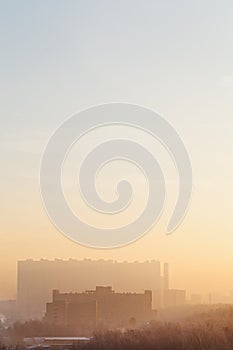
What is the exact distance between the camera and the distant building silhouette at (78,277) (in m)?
59.8

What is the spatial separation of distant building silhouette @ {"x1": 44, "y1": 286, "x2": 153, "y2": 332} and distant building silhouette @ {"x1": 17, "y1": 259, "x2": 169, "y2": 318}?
13.4 m

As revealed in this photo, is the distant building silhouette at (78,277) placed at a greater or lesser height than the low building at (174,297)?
greater

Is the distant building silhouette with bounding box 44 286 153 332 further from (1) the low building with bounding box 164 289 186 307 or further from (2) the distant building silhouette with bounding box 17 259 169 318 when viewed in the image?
(1) the low building with bounding box 164 289 186 307

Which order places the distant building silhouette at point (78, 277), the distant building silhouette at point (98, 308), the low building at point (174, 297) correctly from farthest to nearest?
the low building at point (174, 297)
the distant building silhouette at point (78, 277)
the distant building silhouette at point (98, 308)

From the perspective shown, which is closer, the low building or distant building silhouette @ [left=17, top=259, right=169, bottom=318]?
distant building silhouette @ [left=17, top=259, right=169, bottom=318]

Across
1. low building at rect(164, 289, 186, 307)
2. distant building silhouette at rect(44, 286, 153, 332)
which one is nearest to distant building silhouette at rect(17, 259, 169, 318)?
low building at rect(164, 289, 186, 307)

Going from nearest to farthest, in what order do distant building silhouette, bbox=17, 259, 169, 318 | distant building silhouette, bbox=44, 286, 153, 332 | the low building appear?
distant building silhouette, bbox=44, 286, 153, 332
distant building silhouette, bbox=17, 259, 169, 318
the low building

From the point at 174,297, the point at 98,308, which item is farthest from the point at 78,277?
the point at 98,308

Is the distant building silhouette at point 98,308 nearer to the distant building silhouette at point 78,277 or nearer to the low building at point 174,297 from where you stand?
the distant building silhouette at point 78,277

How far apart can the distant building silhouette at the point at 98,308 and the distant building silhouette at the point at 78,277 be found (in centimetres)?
1339

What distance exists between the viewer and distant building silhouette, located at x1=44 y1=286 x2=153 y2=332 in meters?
39.4

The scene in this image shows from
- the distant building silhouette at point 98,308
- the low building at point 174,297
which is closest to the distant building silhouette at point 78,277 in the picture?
the low building at point 174,297

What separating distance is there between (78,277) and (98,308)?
19239 mm

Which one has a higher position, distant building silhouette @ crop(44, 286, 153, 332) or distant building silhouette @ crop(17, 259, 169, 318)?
distant building silhouette @ crop(17, 259, 169, 318)
